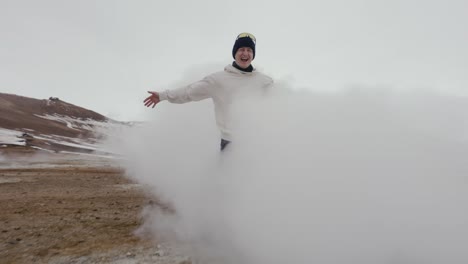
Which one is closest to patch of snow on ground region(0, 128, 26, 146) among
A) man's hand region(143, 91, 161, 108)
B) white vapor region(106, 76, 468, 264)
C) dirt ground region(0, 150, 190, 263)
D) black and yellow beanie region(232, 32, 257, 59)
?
dirt ground region(0, 150, 190, 263)

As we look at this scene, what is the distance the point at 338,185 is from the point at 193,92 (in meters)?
2.02

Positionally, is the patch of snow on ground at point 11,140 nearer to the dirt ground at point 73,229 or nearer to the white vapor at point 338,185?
the dirt ground at point 73,229

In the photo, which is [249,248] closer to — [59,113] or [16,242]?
[16,242]

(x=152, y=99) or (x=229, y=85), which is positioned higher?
(x=229, y=85)

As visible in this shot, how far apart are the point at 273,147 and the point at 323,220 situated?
76cm

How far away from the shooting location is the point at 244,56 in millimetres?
3535

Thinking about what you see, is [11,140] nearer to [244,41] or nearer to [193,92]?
[193,92]

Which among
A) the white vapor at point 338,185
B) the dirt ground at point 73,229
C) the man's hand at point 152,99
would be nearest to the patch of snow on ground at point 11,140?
the dirt ground at point 73,229

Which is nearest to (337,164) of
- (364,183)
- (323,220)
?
(364,183)

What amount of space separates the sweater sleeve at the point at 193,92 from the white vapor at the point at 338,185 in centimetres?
54

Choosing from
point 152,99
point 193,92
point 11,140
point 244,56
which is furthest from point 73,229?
point 11,140

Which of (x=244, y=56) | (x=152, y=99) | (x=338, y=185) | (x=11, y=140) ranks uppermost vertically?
(x=244, y=56)

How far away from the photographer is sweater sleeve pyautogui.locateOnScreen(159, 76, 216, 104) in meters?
3.60

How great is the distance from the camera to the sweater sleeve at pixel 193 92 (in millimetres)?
3598
